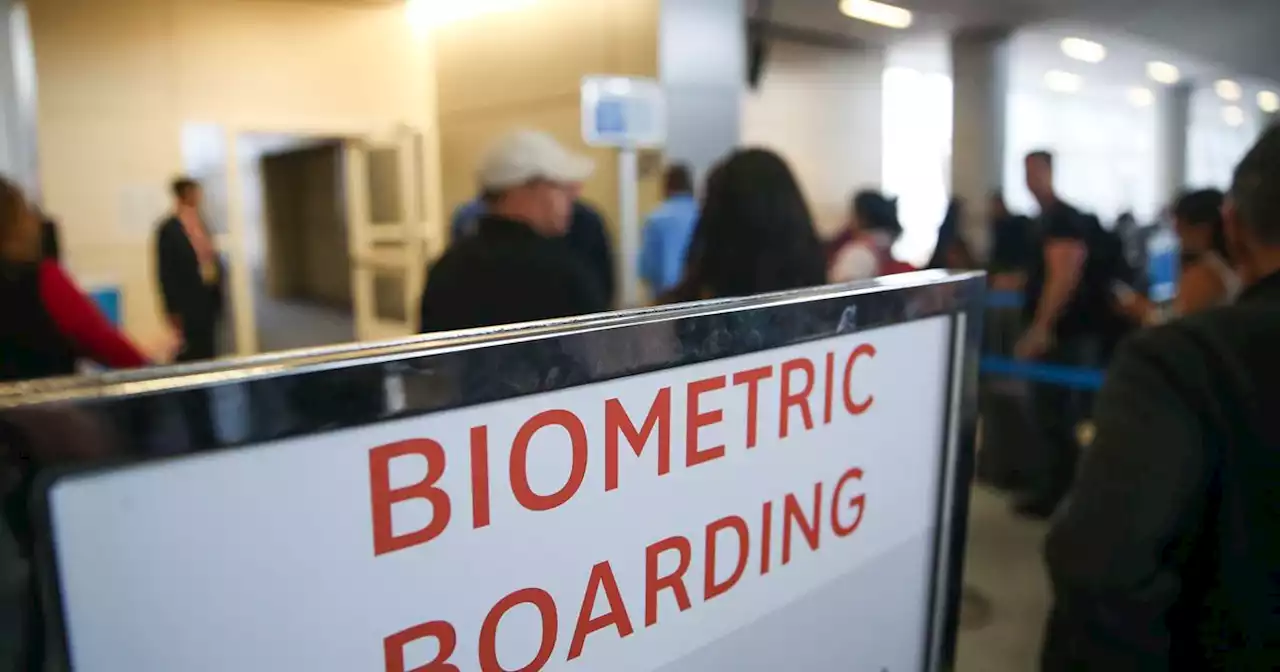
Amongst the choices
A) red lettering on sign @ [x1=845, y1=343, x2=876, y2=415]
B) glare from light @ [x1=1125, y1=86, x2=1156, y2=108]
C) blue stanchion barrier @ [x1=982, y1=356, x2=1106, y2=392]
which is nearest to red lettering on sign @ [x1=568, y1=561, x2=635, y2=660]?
red lettering on sign @ [x1=845, y1=343, x2=876, y2=415]

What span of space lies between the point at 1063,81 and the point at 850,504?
988 cm

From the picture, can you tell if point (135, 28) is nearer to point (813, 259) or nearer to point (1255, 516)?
point (813, 259)

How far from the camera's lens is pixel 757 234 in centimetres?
214

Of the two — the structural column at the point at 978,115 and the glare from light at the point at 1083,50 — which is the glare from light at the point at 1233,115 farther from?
the structural column at the point at 978,115

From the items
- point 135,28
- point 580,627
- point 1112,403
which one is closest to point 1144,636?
point 1112,403

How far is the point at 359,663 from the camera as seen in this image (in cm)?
57

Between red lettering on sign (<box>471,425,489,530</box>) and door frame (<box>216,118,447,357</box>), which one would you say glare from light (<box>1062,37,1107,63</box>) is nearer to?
door frame (<box>216,118,447,357</box>)

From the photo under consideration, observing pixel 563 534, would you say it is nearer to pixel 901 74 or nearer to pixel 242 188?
pixel 242 188

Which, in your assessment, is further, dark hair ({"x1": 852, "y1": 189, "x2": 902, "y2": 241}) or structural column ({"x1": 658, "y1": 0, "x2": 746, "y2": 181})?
structural column ({"x1": 658, "y1": 0, "x2": 746, "y2": 181})

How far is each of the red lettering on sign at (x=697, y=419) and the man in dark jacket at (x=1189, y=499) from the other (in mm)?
653

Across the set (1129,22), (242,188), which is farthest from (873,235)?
(1129,22)

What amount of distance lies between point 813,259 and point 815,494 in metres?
1.35

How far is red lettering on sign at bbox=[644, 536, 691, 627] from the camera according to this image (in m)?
0.74

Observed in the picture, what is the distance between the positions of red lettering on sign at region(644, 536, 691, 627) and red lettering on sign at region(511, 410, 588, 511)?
12cm
